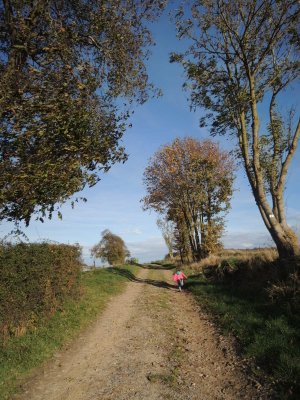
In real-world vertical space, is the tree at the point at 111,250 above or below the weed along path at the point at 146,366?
above

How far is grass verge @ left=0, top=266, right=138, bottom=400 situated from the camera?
755 centimetres

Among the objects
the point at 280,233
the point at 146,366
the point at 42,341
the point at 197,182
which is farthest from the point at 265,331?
the point at 197,182

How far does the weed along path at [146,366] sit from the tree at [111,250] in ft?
203

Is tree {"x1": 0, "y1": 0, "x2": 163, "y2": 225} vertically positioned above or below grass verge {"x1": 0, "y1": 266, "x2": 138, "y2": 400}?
above

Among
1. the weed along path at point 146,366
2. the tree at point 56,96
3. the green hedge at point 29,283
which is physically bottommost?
the weed along path at point 146,366

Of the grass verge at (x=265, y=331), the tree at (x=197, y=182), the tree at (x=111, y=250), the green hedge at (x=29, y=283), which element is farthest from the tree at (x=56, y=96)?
the tree at (x=111, y=250)

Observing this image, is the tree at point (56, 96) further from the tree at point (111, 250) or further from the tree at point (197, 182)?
the tree at point (111, 250)

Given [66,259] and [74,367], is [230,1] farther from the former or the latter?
[74,367]

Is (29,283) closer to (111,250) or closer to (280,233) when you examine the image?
(280,233)

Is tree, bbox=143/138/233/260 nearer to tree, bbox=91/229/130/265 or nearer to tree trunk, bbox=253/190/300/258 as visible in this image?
tree trunk, bbox=253/190/300/258

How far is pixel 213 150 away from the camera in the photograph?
109ft

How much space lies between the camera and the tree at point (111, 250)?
243 feet

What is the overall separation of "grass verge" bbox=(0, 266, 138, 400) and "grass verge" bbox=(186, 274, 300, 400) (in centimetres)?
504

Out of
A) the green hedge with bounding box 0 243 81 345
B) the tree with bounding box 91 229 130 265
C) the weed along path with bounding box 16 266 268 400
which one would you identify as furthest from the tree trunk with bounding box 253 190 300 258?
the tree with bounding box 91 229 130 265
